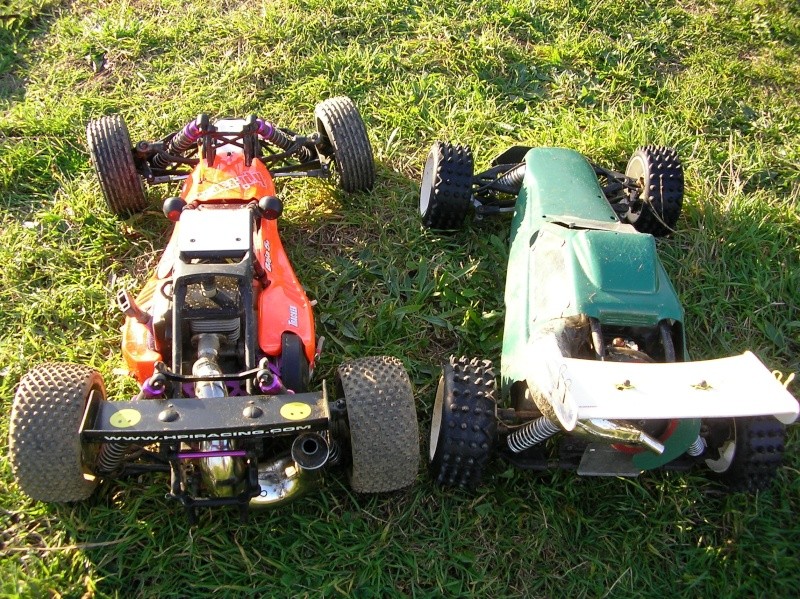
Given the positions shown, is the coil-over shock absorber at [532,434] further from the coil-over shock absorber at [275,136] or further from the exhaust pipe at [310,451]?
the coil-over shock absorber at [275,136]

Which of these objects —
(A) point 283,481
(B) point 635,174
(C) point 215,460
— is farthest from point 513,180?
(C) point 215,460

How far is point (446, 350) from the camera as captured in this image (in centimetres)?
445

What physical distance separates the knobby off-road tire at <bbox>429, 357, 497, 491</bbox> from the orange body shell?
774 mm

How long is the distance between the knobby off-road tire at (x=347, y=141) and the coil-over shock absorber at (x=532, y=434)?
214 cm

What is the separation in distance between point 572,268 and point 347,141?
1.88 meters

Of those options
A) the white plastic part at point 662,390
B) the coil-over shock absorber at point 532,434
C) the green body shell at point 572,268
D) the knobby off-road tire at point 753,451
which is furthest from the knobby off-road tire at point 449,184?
the knobby off-road tire at point 753,451

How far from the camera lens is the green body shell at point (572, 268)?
3494mm

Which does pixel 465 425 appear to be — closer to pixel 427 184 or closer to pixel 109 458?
pixel 109 458

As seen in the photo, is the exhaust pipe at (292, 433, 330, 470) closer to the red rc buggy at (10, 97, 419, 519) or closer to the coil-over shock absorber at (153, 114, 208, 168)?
the red rc buggy at (10, 97, 419, 519)

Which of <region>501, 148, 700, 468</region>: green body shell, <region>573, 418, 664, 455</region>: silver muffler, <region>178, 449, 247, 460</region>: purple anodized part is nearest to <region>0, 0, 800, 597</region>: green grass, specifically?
<region>501, 148, 700, 468</region>: green body shell

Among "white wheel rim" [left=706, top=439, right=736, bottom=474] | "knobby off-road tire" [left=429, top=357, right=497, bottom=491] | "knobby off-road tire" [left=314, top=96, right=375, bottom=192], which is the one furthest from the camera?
"knobby off-road tire" [left=314, top=96, right=375, bottom=192]

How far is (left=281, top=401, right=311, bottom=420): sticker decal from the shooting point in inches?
120

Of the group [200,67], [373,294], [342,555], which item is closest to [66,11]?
[200,67]

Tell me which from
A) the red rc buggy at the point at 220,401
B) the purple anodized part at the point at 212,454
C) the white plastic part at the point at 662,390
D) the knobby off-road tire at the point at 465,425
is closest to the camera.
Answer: the white plastic part at the point at 662,390
